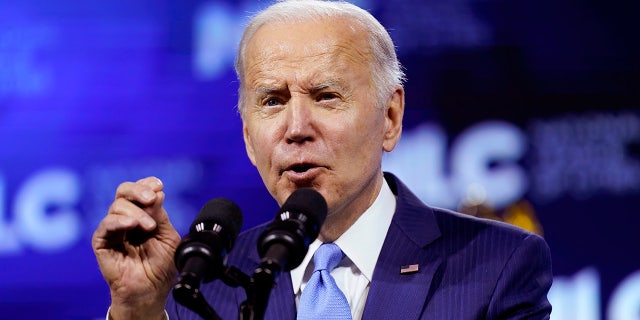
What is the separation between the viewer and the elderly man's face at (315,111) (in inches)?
85.9

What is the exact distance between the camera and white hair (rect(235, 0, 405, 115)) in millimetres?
2336

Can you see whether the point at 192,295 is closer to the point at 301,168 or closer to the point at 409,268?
the point at 301,168

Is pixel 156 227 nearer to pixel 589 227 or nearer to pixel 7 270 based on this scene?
pixel 7 270

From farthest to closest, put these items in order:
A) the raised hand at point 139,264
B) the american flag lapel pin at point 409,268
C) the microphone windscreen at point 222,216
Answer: the american flag lapel pin at point 409,268 → the raised hand at point 139,264 → the microphone windscreen at point 222,216

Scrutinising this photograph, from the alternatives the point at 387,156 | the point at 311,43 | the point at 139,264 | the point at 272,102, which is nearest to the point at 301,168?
the point at 272,102

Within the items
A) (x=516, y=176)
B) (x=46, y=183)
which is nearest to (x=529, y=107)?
(x=516, y=176)

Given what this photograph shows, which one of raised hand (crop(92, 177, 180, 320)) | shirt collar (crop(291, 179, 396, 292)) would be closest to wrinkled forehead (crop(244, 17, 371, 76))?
shirt collar (crop(291, 179, 396, 292))

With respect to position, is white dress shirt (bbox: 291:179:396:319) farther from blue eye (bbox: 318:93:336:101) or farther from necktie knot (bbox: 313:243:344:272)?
blue eye (bbox: 318:93:336:101)

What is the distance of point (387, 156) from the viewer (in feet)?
12.6

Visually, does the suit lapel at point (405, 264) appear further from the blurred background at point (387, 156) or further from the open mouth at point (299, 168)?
the blurred background at point (387, 156)

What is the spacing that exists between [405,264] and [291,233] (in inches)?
30.7

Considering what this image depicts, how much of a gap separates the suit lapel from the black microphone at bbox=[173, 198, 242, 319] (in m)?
0.60

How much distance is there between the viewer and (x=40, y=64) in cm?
366

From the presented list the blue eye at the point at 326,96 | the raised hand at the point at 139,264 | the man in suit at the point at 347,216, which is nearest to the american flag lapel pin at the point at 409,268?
the man in suit at the point at 347,216
